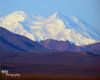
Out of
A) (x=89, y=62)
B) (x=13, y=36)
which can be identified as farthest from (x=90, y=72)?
(x=13, y=36)

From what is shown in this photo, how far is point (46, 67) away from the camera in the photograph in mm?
84438

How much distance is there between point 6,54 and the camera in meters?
98.8

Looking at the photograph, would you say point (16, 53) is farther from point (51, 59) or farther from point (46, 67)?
point (46, 67)

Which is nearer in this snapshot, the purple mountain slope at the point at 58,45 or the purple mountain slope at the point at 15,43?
the purple mountain slope at the point at 15,43

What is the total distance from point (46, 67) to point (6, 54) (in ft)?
53.9

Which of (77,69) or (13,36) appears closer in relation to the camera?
(77,69)

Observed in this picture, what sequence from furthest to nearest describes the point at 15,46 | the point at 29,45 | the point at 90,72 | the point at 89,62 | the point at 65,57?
the point at 29,45
the point at 15,46
the point at 65,57
the point at 89,62
the point at 90,72

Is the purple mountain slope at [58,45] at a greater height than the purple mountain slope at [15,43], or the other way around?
the purple mountain slope at [58,45]

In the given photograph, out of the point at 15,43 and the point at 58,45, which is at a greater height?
the point at 58,45

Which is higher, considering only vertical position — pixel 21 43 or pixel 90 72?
pixel 21 43

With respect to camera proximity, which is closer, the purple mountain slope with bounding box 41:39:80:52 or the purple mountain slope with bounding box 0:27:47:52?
the purple mountain slope with bounding box 0:27:47:52

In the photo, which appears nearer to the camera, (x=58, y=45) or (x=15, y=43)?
(x=15, y=43)

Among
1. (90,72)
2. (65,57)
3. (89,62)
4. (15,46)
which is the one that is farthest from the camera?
(15,46)

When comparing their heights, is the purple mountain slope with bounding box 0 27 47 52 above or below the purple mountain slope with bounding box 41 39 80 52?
below
